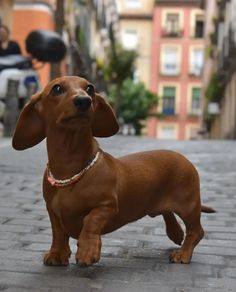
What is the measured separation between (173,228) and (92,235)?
32.2 inches

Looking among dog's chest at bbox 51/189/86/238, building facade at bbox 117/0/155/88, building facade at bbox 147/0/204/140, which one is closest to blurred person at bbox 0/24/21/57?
dog's chest at bbox 51/189/86/238

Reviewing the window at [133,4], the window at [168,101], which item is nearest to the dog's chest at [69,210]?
the window at [168,101]

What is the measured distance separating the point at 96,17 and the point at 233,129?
63.6 feet

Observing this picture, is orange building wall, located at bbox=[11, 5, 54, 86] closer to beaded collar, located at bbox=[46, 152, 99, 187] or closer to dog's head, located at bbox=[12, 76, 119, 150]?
dog's head, located at bbox=[12, 76, 119, 150]

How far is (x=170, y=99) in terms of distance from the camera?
66812 millimetres

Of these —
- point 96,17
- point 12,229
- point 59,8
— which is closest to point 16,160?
point 12,229

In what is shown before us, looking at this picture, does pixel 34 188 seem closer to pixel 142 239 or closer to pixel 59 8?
pixel 142 239

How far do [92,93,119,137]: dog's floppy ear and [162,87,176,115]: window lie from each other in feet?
206

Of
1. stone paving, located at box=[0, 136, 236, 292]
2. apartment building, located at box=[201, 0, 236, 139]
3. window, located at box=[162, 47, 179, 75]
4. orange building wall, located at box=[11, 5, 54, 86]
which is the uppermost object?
stone paving, located at box=[0, 136, 236, 292]

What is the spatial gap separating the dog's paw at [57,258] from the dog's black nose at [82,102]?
0.71m

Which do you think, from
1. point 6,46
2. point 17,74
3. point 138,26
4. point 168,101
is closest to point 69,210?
point 17,74

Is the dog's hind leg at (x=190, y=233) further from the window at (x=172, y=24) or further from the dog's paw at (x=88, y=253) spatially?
the window at (x=172, y=24)

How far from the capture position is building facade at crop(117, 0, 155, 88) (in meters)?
68.1

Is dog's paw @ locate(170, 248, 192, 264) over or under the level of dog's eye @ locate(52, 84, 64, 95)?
under
